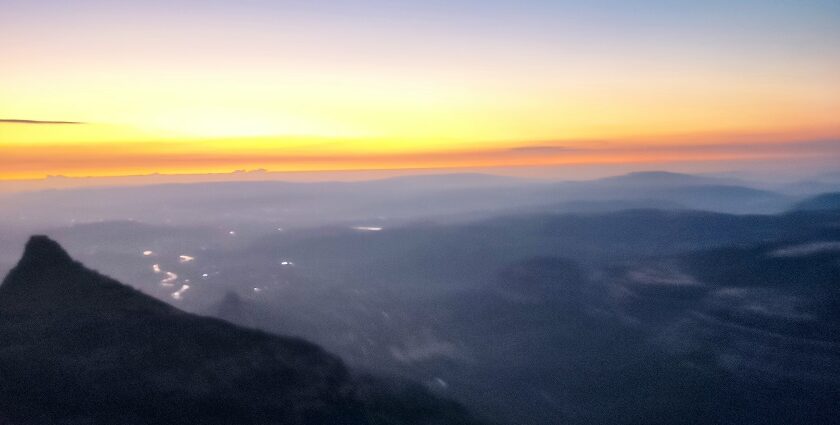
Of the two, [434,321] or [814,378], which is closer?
[814,378]

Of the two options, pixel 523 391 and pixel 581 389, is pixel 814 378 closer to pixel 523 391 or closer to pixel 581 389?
pixel 581 389

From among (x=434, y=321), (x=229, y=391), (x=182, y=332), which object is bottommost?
(x=434, y=321)

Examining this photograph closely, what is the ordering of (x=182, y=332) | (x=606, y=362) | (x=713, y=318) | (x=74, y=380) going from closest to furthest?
1. (x=74, y=380)
2. (x=182, y=332)
3. (x=606, y=362)
4. (x=713, y=318)

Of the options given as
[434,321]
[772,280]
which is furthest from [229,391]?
[772,280]

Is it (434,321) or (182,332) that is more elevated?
(182,332)

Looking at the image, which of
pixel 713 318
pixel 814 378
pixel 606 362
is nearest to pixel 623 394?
pixel 606 362

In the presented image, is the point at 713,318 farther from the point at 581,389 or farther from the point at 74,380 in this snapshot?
the point at 74,380

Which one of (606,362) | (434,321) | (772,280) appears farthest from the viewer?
(772,280)
